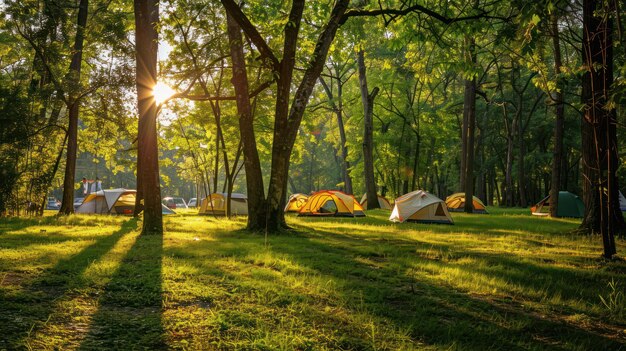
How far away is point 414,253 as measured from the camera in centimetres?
850

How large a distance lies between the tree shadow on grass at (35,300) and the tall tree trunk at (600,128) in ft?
19.2

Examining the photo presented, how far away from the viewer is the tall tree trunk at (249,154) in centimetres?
1175

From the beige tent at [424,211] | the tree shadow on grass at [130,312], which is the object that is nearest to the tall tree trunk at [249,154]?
the tree shadow on grass at [130,312]

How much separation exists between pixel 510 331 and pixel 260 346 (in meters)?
2.33

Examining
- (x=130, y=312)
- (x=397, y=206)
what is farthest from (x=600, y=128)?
(x=397, y=206)

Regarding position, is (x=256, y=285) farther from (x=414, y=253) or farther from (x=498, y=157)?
(x=498, y=157)

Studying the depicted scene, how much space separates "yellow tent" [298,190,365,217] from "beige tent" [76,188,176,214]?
9.60 meters

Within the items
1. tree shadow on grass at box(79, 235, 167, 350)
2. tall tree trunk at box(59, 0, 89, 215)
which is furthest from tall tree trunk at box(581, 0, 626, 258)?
tall tree trunk at box(59, 0, 89, 215)

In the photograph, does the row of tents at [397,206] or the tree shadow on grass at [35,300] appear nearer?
the tree shadow on grass at [35,300]

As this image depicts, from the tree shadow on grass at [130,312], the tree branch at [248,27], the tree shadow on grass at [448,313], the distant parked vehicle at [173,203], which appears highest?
the tree branch at [248,27]

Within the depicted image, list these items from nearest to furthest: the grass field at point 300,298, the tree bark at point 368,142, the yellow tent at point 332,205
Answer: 1. the grass field at point 300,298
2. the yellow tent at point 332,205
3. the tree bark at point 368,142

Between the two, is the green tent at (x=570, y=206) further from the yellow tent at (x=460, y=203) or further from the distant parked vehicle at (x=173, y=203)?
the distant parked vehicle at (x=173, y=203)

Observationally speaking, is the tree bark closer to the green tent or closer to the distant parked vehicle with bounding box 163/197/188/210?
the green tent

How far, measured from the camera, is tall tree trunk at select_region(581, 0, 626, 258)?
5.91 metres
